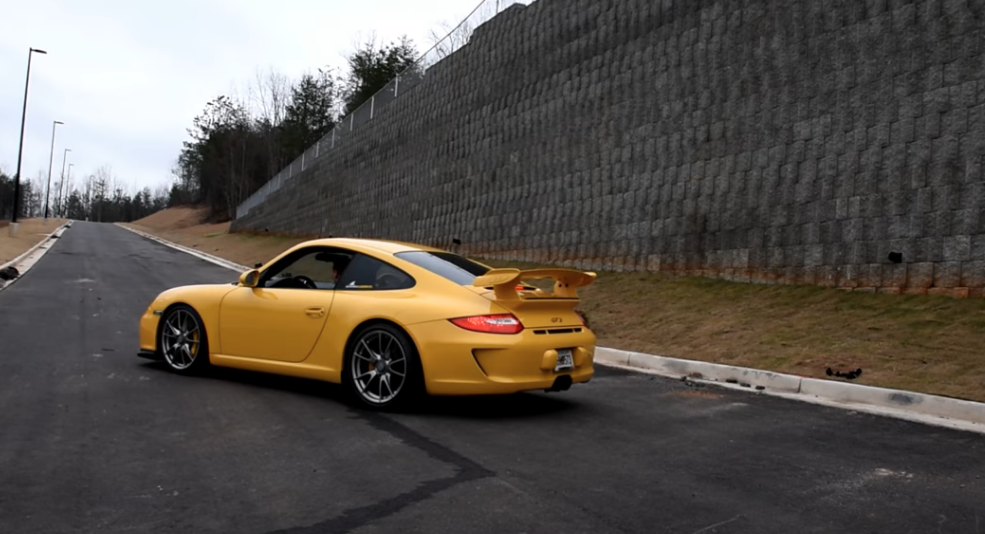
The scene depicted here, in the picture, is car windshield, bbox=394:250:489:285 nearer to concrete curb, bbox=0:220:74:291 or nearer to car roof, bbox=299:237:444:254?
car roof, bbox=299:237:444:254

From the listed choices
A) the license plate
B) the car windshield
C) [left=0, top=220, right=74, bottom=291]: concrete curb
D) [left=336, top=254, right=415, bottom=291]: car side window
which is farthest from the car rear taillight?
[left=0, top=220, right=74, bottom=291]: concrete curb

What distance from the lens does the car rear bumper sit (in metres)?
6.06

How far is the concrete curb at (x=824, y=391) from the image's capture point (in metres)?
6.63

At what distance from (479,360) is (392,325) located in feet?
2.50

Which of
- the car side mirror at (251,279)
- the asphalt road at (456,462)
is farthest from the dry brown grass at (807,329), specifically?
the car side mirror at (251,279)

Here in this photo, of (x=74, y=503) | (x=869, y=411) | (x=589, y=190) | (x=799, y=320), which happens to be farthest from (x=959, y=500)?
(x=589, y=190)

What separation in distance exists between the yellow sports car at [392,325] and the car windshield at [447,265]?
0.01 metres

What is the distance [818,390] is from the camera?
306 inches

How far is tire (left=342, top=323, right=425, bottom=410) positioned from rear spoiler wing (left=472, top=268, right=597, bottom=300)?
2.41 feet

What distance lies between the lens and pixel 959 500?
4379 mm

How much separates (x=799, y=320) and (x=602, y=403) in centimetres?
445

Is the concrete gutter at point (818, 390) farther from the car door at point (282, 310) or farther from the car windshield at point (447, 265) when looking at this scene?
the car door at point (282, 310)

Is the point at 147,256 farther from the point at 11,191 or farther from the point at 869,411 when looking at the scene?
the point at 11,191

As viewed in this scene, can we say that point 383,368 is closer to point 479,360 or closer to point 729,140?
point 479,360
